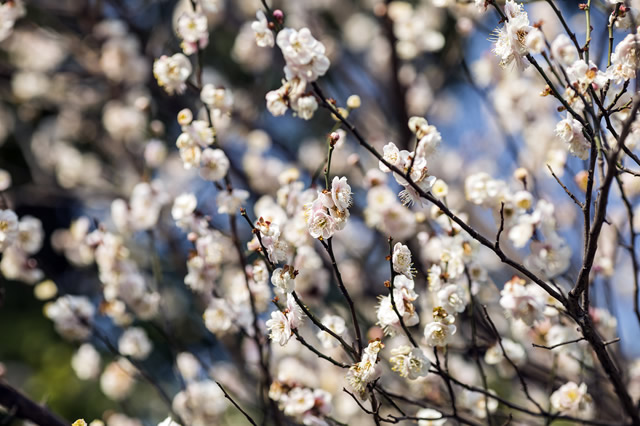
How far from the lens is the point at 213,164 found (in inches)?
79.2

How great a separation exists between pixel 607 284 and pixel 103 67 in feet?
11.9

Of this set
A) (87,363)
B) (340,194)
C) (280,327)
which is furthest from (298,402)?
(87,363)

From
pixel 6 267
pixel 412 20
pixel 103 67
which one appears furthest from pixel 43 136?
pixel 412 20

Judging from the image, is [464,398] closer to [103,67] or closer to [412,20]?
[412,20]

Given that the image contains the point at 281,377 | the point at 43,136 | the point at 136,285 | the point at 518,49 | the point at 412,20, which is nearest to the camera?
the point at 518,49

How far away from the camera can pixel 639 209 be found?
8.57 ft

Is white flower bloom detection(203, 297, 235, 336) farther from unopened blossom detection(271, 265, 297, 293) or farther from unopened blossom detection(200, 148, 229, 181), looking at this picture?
unopened blossom detection(271, 265, 297, 293)

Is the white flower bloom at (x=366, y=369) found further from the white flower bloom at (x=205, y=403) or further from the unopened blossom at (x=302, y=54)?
the white flower bloom at (x=205, y=403)

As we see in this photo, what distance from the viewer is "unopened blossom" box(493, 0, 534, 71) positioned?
146 cm

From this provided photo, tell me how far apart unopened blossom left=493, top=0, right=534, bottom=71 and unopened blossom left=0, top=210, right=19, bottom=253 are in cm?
166

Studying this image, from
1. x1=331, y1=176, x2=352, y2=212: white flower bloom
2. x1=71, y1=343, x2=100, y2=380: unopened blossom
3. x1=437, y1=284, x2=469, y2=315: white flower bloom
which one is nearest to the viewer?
x1=331, y1=176, x2=352, y2=212: white flower bloom

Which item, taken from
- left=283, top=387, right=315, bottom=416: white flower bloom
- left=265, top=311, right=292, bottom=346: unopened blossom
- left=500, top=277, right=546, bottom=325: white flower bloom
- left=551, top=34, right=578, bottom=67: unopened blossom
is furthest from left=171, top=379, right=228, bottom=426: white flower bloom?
left=551, top=34, right=578, bottom=67: unopened blossom

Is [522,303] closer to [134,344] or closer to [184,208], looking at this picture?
[184,208]

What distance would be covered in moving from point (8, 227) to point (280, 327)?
109 centimetres
